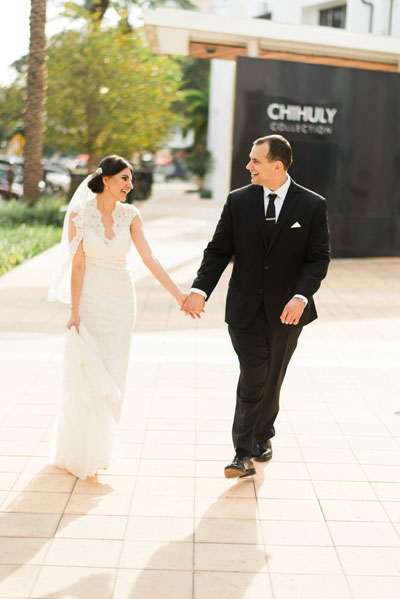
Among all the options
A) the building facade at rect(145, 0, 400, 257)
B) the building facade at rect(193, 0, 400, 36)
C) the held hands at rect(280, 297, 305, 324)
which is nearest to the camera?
the held hands at rect(280, 297, 305, 324)

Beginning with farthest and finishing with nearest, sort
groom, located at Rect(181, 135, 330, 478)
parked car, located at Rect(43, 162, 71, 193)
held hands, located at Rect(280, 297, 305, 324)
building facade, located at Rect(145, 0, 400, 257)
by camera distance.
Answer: parked car, located at Rect(43, 162, 71, 193)
building facade, located at Rect(145, 0, 400, 257)
groom, located at Rect(181, 135, 330, 478)
held hands, located at Rect(280, 297, 305, 324)

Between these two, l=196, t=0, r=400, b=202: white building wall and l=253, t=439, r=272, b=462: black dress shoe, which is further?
l=196, t=0, r=400, b=202: white building wall

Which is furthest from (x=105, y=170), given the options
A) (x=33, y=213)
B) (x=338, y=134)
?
(x=33, y=213)

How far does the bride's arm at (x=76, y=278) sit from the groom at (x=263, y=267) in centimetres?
62

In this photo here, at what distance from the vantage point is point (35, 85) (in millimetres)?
19609

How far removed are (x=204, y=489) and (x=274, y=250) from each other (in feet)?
4.44

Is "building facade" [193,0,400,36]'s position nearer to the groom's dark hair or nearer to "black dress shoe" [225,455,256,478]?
the groom's dark hair

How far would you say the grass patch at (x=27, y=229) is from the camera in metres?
14.0

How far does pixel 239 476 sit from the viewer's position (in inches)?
182

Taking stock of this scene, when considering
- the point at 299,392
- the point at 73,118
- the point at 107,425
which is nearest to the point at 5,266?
the point at 299,392

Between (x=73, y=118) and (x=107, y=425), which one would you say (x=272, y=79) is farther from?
(x=73, y=118)

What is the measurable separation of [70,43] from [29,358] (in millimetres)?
21062

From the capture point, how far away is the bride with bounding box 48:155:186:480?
4.65m

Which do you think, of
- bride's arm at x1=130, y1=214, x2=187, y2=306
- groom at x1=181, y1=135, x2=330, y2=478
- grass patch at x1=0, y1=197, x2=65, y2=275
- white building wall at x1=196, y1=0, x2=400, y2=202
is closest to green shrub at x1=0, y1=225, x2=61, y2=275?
grass patch at x1=0, y1=197, x2=65, y2=275
